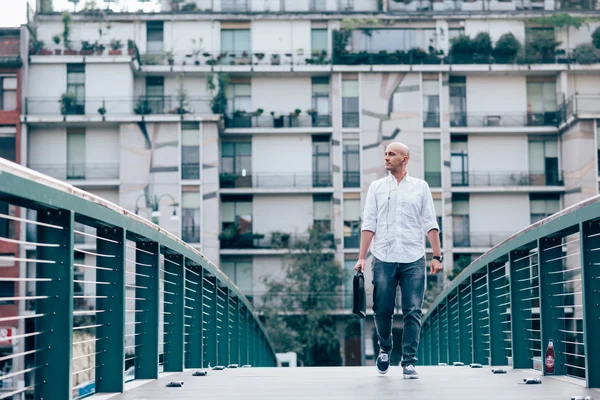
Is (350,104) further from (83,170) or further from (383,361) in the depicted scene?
(383,361)

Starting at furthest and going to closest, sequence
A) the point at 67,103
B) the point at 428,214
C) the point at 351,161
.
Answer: the point at 351,161, the point at 67,103, the point at 428,214

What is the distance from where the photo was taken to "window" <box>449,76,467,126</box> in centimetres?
5119

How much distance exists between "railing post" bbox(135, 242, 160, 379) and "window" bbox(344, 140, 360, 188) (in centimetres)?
4264

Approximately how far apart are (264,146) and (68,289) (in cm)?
4585

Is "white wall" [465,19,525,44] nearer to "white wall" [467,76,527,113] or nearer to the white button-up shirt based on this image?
"white wall" [467,76,527,113]

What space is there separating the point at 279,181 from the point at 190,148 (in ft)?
16.4

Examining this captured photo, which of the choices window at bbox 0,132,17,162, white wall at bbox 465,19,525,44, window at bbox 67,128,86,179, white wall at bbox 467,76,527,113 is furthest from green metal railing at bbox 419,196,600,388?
white wall at bbox 465,19,525,44

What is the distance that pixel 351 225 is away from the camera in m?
50.1

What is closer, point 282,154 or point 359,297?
point 359,297

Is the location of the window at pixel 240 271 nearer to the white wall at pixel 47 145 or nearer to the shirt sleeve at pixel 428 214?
the white wall at pixel 47 145

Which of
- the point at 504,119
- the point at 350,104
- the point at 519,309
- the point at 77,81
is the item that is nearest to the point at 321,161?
the point at 350,104

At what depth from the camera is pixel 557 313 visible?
27.3ft

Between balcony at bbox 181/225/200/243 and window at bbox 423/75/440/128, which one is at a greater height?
window at bbox 423/75/440/128

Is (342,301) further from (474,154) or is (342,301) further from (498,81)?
(498,81)
